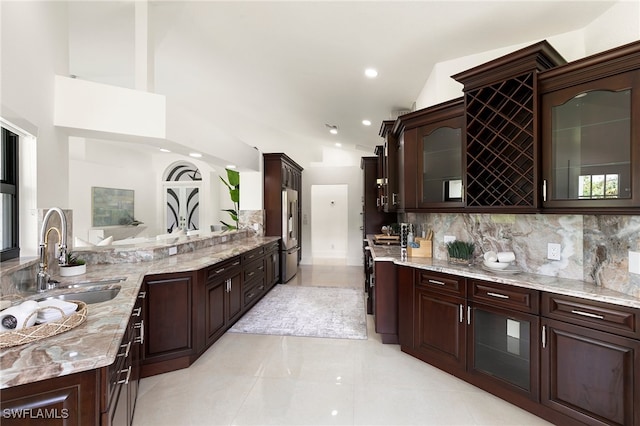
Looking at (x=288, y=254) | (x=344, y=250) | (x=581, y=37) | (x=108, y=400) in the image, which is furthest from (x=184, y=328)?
(x=344, y=250)

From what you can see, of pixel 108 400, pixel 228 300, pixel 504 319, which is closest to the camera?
pixel 108 400

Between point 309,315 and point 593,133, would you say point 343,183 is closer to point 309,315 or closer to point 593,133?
point 309,315

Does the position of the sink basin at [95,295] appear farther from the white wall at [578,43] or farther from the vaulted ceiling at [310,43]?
the white wall at [578,43]

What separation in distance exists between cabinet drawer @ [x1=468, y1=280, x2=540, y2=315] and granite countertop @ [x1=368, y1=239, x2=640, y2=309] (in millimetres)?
47

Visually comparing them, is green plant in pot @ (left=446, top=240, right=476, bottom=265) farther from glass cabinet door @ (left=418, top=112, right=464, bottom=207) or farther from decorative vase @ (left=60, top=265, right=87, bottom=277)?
decorative vase @ (left=60, top=265, right=87, bottom=277)

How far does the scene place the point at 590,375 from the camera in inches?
69.1

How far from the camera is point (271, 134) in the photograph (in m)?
7.34

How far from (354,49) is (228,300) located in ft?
9.68

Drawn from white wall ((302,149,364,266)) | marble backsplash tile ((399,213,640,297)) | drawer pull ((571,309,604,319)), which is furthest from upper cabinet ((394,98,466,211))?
white wall ((302,149,364,266))

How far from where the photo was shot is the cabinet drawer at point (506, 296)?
6.52 ft

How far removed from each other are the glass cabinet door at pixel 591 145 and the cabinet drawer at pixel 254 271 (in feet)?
10.9

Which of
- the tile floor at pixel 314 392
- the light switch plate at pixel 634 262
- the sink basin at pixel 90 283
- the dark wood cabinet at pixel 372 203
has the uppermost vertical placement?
the dark wood cabinet at pixel 372 203

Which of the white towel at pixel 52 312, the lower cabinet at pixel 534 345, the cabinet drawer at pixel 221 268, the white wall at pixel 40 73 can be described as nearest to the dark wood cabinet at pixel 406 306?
the lower cabinet at pixel 534 345

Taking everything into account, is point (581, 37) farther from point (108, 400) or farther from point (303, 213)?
point (303, 213)
